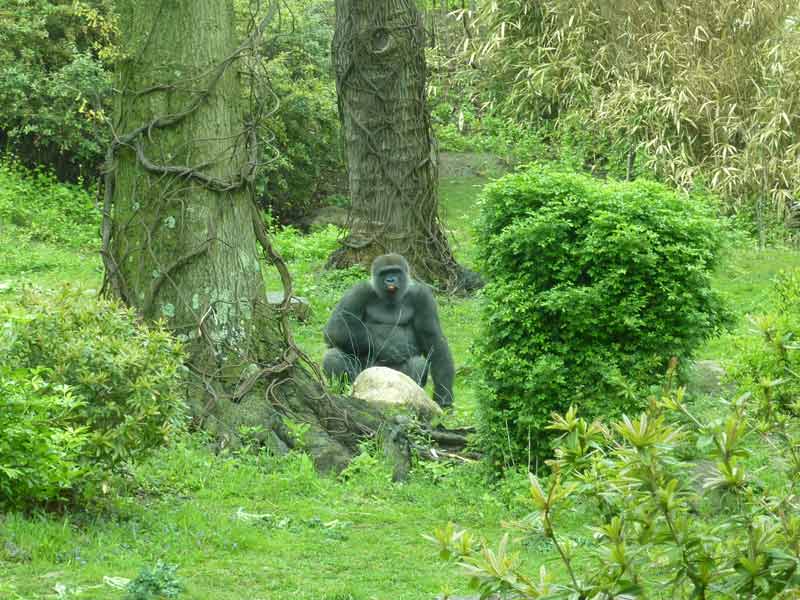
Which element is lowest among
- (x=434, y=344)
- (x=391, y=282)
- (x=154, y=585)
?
(x=434, y=344)

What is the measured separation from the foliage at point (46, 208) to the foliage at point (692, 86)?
25.3ft

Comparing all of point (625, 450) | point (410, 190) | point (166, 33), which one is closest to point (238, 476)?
point (166, 33)

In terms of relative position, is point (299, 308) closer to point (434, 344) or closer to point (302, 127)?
point (434, 344)

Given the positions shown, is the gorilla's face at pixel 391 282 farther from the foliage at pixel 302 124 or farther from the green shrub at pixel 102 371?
the foliage at pixel 302 124

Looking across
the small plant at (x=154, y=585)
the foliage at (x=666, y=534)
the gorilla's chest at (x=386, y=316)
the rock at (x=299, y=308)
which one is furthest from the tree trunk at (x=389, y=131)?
the foliage at (x=666, y=534)

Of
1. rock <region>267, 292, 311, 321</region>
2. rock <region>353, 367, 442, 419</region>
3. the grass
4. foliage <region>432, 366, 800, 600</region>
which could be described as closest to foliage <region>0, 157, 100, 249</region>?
rock <region>267, 292, 311, 321</region>

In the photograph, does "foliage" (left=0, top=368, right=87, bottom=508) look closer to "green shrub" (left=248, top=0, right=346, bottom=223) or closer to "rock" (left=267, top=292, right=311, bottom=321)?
"rock" (left=267, top=292, right=311, bottom=321)

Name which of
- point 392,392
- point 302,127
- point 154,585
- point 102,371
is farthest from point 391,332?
point 302,127

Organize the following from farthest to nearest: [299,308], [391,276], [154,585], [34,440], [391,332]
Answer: [299,308] < [391,332] < [391,276] < [34,440] < [154,585]

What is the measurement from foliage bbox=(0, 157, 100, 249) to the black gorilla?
7371mm

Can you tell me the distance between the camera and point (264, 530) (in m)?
5.93

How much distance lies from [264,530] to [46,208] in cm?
1280

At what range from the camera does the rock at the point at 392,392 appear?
8.77m

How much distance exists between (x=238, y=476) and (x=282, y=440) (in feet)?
2.62
